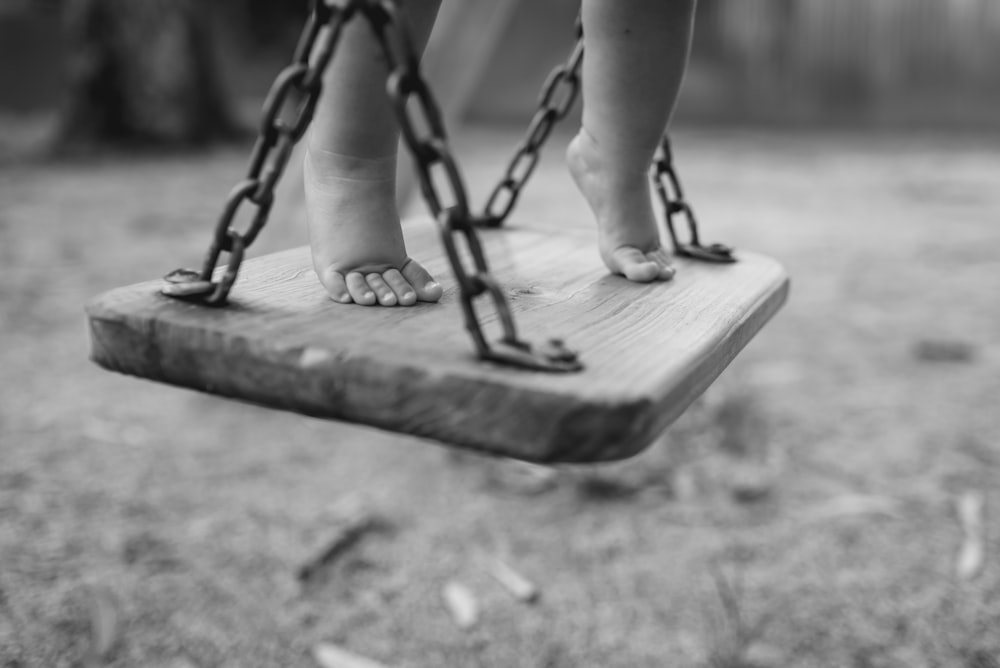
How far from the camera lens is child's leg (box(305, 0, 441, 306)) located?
85 cm

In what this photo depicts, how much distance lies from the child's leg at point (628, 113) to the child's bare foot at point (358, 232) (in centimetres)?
22

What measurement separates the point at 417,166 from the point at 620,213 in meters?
0.41

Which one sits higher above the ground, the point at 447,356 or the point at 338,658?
the point at 447,356

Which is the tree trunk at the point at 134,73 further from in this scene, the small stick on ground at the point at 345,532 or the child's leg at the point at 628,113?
the child's leg at the point at 628,113

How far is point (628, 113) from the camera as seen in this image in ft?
3.28

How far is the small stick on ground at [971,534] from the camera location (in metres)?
1.40

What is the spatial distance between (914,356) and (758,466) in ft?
2.65

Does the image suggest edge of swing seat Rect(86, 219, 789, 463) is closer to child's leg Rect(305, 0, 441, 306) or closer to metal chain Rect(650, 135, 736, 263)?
child's leg Rect(305, 0, 441, 306)

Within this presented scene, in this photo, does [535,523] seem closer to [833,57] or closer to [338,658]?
[338,658]

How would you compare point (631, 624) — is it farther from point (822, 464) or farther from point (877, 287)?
point (877, 287)

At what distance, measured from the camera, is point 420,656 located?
4.10ft

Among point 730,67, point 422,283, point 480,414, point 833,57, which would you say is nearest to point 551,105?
point 422,283

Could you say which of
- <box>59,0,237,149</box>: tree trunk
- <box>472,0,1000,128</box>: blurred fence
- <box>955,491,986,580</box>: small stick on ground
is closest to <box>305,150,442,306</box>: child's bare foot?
<box>955,491,986,580</box>: small stick on ground

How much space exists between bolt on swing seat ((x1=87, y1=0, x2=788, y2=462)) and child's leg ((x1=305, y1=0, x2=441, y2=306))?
0.10 ft
